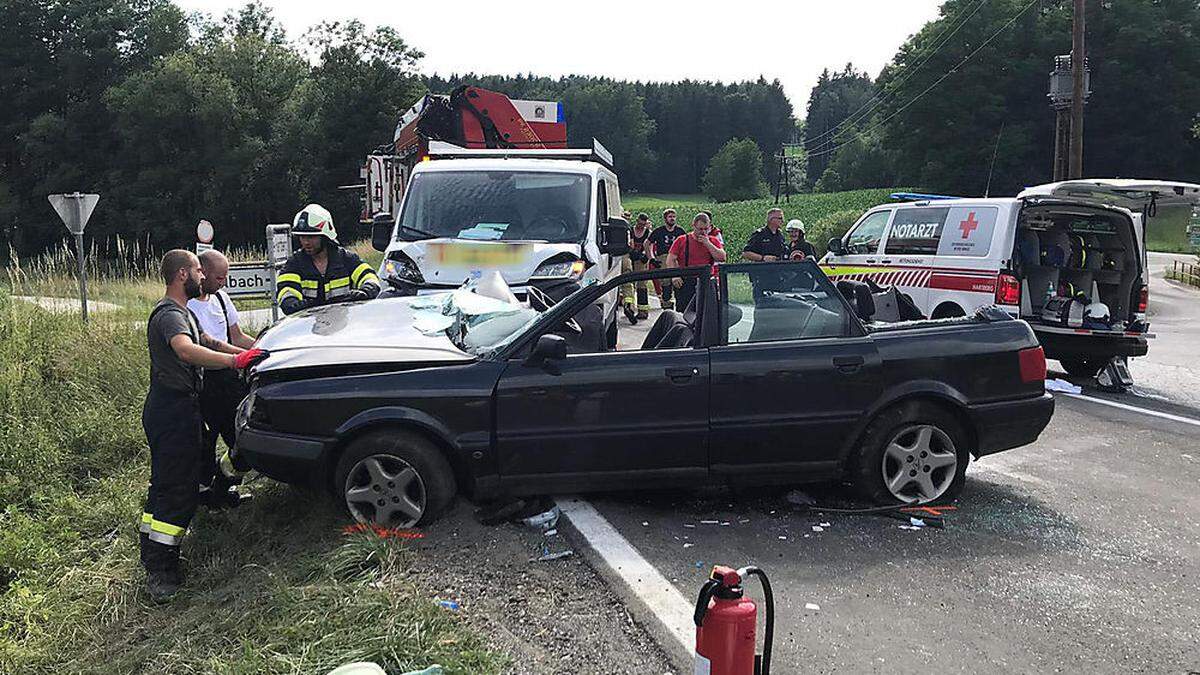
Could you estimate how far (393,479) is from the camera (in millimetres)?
4746

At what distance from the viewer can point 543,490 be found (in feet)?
16.2

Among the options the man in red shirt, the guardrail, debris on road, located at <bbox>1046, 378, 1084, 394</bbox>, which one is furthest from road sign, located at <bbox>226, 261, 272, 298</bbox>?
the guardrail

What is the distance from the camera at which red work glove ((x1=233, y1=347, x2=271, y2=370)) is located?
4.77m

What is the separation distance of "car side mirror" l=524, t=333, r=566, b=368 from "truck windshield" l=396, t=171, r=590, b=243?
3.40 m

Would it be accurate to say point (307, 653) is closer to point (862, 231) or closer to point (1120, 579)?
point (1120, 579)

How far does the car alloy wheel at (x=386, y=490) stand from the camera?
4.75 meters

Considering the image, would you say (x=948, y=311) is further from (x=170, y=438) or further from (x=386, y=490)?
(x=170, y=438)

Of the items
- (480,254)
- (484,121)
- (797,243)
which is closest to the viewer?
(480,254)

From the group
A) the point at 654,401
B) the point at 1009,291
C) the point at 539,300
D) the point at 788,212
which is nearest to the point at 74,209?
the point at 539,300

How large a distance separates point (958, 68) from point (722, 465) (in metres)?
70.4

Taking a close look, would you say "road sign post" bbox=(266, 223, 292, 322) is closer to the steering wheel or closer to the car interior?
the steering wheel

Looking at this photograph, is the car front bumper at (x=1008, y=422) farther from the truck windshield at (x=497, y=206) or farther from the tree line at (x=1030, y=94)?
the tree line at (x=1030, y=94)

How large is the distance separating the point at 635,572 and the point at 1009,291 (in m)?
6.48

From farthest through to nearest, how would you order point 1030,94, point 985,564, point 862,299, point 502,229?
point 1030,94, point 502,229, point 862,299, point 985,564
